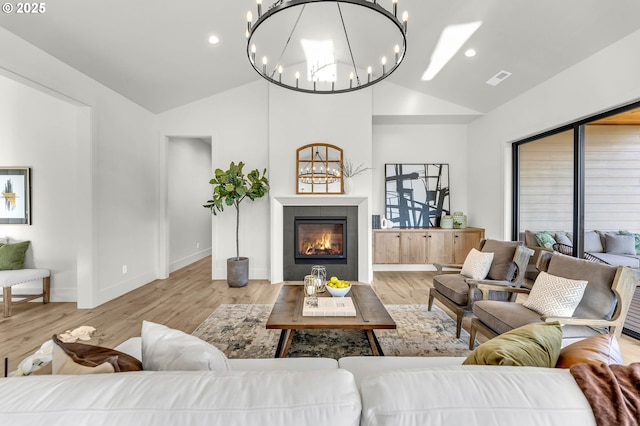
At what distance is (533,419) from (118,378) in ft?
3.48

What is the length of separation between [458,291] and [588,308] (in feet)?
3.11

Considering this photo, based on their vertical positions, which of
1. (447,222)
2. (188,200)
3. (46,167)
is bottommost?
(447,222)

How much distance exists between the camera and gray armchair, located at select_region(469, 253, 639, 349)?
6.52ft

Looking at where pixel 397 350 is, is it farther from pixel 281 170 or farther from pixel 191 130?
pixel 191 130

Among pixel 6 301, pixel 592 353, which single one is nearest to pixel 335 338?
pixel 592 353

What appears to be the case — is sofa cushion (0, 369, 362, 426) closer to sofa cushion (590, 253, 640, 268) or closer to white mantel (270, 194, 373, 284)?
sofa cushion (590, 253, 640, 268)

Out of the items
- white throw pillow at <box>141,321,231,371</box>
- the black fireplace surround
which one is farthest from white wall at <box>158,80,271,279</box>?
white throw pillow at <box>141,321,231,371</box>

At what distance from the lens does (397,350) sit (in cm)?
258

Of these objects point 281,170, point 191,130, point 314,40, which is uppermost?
point 314,40

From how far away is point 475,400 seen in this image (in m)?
0.74

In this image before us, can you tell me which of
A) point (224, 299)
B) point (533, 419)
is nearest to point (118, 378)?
point (533, 419)

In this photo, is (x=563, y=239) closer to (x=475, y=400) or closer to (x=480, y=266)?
(x=480, y=266)

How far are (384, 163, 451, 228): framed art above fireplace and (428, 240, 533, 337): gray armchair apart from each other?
2.64 meters

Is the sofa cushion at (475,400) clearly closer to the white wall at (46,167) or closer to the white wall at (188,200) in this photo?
the white wall at (46,167)
